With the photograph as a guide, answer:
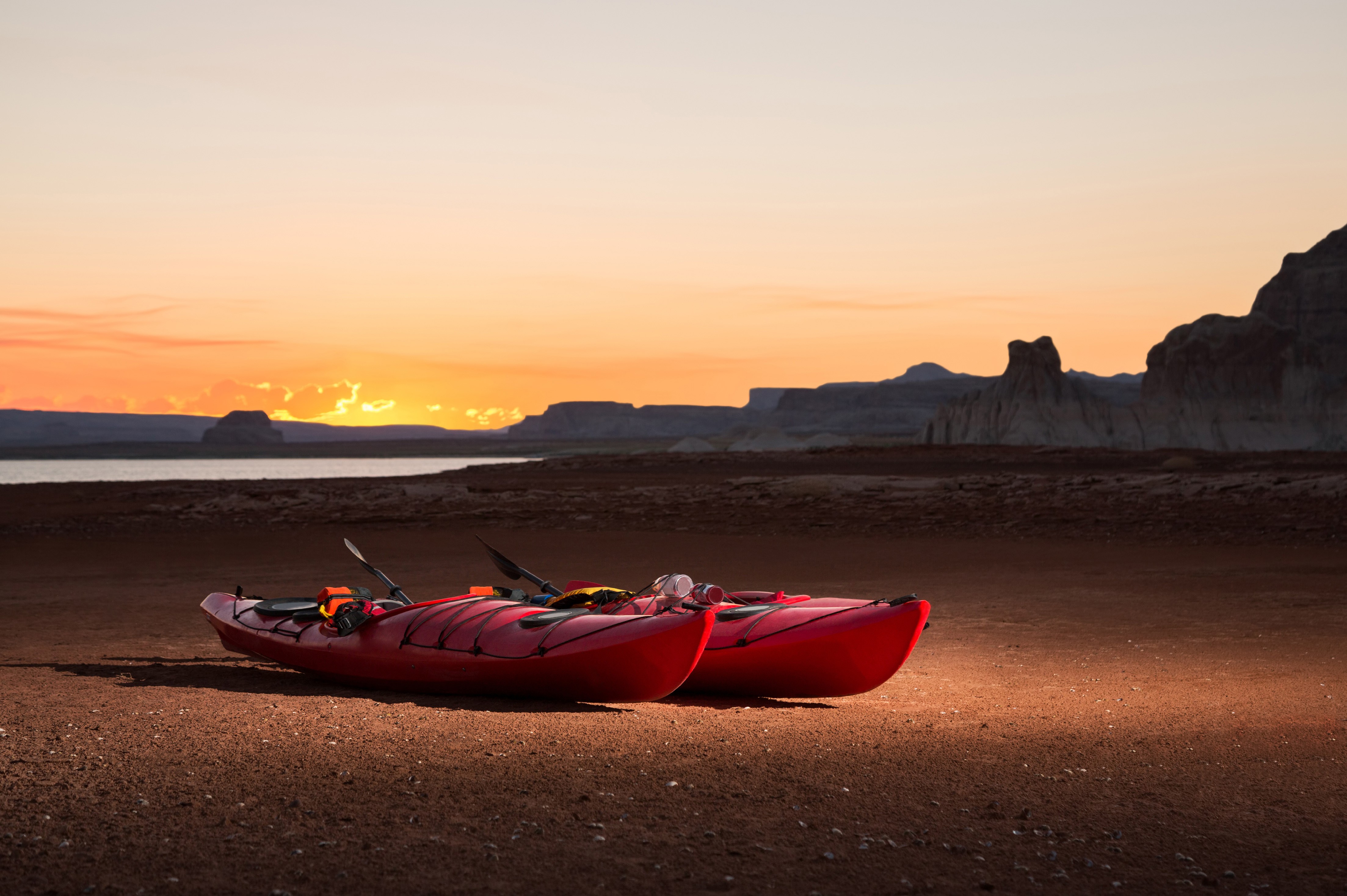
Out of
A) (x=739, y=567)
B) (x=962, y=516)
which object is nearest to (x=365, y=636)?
(x=739, y=567)

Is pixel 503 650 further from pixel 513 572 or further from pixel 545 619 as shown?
pixel 513 572

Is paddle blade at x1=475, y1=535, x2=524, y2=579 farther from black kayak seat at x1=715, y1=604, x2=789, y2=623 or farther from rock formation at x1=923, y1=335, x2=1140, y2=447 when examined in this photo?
rock formation at x1=923, y1=335, x2=1140, y2=447

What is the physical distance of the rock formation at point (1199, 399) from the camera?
273 ft

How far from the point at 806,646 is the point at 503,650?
92.4 inches

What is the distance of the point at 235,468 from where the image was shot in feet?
412

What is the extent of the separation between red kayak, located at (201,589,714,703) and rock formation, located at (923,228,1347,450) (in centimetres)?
8370

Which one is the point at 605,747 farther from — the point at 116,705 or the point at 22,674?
the point at 22,674

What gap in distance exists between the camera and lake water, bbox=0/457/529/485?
8906 centimetres

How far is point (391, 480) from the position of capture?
4988cm

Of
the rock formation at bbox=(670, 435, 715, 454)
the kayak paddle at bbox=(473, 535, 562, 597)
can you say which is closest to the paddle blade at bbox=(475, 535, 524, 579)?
the kayak paddle at bbox=(473, 535, 562, 597)

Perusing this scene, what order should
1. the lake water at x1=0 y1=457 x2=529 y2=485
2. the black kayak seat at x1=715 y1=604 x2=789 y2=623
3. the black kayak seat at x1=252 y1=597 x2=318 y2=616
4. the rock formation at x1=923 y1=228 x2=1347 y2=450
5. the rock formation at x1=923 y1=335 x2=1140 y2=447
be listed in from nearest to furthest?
the black kayak seat at x1=715 y1=604 x2=789 y2=623 < the black kayak seat at x1=252 y1=597 x2=318 y2=616 < the rock formation at x1=923 y1=228 x2=1347 y2=450 < the rock formation at x1=923 y1=335 x2=1140 y2=447 < the lake water at x1=0 y1=457 x2=529 y2=485

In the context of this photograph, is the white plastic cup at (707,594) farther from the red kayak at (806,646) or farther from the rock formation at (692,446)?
the rock formation at (692,446)

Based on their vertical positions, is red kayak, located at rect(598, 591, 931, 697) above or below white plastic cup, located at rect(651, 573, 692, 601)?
below

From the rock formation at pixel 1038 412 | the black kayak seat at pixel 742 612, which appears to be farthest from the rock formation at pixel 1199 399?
the black kayak seat at pixel 742 612
